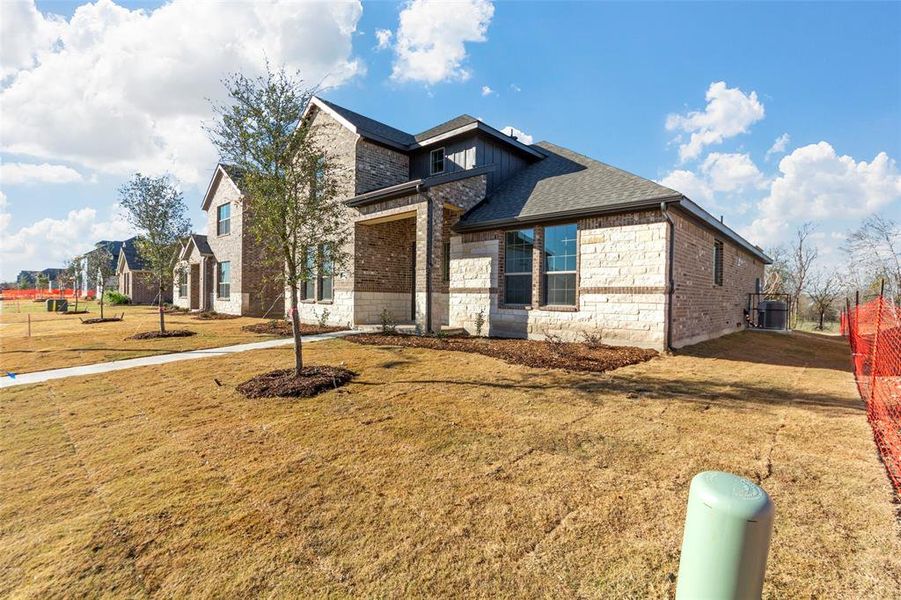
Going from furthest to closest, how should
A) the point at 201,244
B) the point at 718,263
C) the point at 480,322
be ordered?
1. the point at 201,244
2. the point at 718,263
3. the point at 480,322

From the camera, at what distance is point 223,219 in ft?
79.2

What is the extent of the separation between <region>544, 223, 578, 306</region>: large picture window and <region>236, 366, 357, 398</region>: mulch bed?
21.7ft

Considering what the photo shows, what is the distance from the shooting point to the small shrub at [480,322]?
1255 cm

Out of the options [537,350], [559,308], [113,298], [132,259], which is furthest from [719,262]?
[132,259]

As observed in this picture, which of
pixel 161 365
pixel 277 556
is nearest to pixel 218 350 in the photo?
pixel 161 365

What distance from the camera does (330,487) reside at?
3299 millimetres

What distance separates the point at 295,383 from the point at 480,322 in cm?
714

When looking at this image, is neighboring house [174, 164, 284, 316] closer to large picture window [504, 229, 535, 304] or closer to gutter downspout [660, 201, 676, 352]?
large picture window [504, 229, 535, 304]

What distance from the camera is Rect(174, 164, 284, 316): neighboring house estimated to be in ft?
70.9

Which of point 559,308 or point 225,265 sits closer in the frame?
point 559,308

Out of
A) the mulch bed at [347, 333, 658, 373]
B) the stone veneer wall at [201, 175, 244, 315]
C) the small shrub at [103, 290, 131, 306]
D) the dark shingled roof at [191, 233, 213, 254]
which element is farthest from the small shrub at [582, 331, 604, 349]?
the small shrub at [103, 290, 131, 306]

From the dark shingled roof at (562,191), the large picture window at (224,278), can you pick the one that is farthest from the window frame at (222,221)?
the dark shingled roof at (562,191)

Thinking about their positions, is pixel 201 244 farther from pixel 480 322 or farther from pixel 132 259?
pixel 480 322

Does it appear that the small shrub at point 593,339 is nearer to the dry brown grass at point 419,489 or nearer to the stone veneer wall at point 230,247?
the dry brown grass at point 419,489
